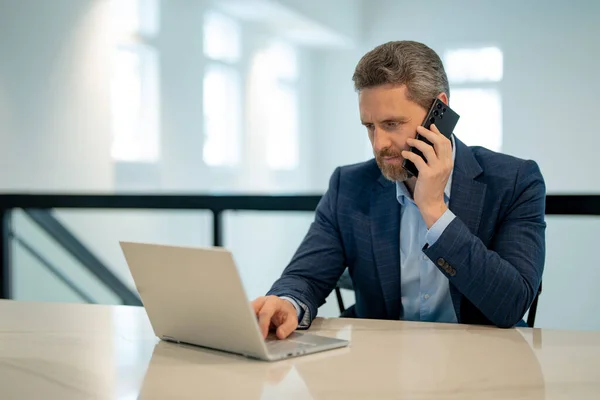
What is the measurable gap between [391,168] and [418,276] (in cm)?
27

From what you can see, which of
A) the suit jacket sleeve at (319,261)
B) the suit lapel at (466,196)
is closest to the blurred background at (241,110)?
the suit jacket sleeve at (319,261)

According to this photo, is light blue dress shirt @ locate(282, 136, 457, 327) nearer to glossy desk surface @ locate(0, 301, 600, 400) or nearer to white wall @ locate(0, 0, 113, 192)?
glossy desk surface @ locate(0, 301, 600, 400)

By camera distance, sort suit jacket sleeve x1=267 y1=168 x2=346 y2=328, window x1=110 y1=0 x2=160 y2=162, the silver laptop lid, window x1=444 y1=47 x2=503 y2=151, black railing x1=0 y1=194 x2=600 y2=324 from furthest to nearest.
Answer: window x1=444 y1=47 x2=503 y2=151, window x1=110 y1=0 x2=160 y2=162, black railing x1=0 y1=194 x2=600 y2=324, suit jacket sleeve x1=267 y1=168 x2=346 y2=328, the silver laptop lid

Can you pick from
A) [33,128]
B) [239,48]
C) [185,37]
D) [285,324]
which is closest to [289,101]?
[239,48]

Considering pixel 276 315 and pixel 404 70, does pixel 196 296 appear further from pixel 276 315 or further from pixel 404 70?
pixel 404 70

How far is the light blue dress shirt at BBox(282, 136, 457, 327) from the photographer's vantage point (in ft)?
5.67

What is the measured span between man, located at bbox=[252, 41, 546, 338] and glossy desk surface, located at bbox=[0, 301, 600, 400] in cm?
17

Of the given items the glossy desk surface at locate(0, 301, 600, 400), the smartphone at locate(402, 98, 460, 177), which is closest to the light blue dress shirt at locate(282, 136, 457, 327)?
the smartphone at locate(402, 98, 460, 177)

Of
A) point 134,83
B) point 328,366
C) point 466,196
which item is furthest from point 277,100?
point 328,366

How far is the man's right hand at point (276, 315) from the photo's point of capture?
130 cm

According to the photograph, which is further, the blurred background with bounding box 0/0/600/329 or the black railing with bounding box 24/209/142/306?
the black railing with bounding box 24/209/142/306

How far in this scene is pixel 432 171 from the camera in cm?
160

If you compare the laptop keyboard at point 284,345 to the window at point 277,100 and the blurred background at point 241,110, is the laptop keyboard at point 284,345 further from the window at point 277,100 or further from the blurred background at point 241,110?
the window at point 277,100

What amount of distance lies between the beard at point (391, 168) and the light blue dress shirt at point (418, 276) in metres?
0.09
